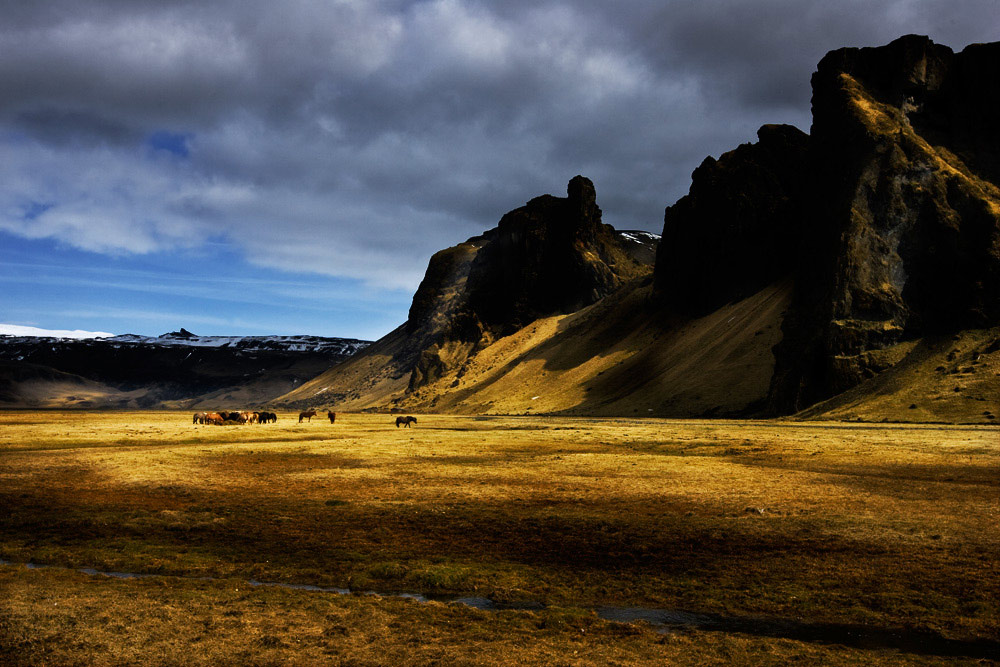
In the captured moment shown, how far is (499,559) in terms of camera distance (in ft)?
51.3

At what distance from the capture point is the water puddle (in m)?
10.3

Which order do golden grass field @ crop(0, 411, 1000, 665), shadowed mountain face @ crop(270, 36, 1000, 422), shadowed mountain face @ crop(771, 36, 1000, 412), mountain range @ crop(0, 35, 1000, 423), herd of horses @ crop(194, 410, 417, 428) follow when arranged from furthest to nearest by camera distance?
shadowed mountain face @ crop(771, 36, 1000, 412), shadowed mountain face @ crop(270, 36, 1000, 422), mountain range @ crop(0, 35, 1000, 423), herd of horses @ crop(194, 410, 417, 428), golden grass field @ crop(0, 411, 1000, 665)

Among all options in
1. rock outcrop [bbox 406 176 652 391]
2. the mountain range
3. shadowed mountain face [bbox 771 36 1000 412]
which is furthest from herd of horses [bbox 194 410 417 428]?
rock outcrop [bbox 406 176 652 391]

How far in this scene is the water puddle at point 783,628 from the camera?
33.9 feet

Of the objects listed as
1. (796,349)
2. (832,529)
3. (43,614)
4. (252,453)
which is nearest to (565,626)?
(43,614)

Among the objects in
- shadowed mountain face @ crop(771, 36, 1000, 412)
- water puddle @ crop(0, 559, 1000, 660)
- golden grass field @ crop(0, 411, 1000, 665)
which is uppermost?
shadowed mountain face @ crop(771, 36, 1000, 412)

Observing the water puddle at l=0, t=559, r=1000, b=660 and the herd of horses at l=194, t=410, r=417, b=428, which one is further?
the herd of horses at l=194, t=410, r=417, b=428

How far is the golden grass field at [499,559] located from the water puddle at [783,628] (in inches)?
2.3

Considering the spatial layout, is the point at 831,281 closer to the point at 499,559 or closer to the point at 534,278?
the point at 499,559

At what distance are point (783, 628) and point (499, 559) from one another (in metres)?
6.23

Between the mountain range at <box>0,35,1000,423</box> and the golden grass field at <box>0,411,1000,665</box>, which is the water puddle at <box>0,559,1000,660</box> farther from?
the mountain range at <box>0,35,1000,423</box>

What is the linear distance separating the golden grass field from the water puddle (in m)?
0.06

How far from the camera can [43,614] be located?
1104 cm

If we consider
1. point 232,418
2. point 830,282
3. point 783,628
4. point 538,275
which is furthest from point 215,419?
point 538,275
